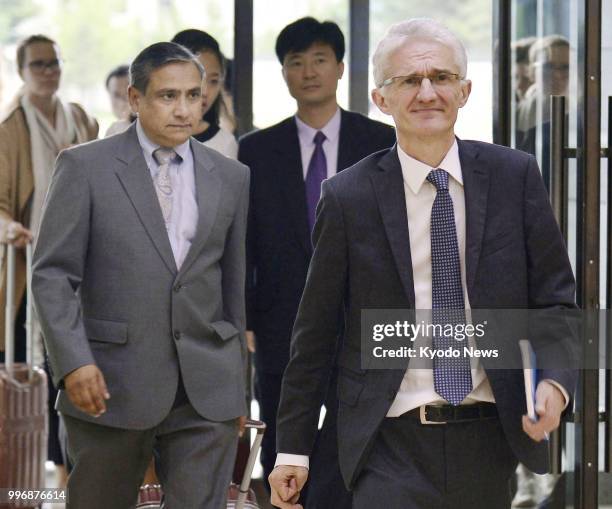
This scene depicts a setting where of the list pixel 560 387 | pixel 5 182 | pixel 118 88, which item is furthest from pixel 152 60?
pixel 118 88

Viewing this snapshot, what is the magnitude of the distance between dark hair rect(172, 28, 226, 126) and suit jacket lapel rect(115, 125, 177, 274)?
1.33 m

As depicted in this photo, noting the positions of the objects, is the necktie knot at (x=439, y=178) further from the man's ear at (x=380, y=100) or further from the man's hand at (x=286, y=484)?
the man's hand at (x=286, y=484)

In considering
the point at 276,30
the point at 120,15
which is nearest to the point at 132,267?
the point at 276,30

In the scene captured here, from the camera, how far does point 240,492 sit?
470 cm

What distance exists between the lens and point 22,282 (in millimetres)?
6488

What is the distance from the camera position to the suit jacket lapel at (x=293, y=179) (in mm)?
5395

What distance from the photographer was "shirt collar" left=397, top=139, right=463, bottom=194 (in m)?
3.33

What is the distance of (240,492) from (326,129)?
151 cm

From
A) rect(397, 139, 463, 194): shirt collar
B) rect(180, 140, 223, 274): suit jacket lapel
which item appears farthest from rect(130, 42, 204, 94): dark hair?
rect(397, 139, 463, 194): shirt collar

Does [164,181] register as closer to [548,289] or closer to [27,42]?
[548,289]

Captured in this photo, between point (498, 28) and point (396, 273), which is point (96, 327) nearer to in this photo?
point (396, 273)

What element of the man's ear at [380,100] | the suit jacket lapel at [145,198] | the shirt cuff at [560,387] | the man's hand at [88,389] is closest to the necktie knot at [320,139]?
the suit jacket lapel at [145,198]

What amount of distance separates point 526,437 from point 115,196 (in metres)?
1.57

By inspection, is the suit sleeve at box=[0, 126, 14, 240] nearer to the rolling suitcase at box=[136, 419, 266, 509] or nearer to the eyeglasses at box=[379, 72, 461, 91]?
the rolling suitcase at box=[136, 419, 266, 509]
